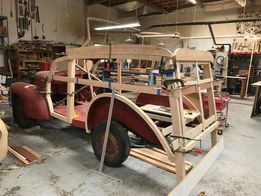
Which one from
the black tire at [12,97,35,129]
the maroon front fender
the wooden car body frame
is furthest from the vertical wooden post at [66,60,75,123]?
the black tire at [12,97,35,129]

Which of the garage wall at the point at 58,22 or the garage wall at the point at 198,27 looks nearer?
the garage wall at the point at 58,22

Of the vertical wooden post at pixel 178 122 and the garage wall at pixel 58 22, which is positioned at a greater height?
the garage wall at pixel 58 22

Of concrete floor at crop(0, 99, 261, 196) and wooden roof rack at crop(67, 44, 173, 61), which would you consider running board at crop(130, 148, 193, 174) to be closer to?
concrete floor at crop(0, 99, 261, 196)

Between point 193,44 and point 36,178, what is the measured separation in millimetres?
10130

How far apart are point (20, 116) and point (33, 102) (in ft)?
2.03

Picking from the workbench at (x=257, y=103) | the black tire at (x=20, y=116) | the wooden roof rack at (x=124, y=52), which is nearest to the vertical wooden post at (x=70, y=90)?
the wooden roof rack at (x=124, y=52)

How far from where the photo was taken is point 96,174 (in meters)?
2.51

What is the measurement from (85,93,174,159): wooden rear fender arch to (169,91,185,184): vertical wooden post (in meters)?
0.08

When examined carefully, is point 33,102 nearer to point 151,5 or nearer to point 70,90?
point 70,90

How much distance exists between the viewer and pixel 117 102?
98.3 inches

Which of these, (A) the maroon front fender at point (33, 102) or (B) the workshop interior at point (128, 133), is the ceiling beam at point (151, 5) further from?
(A) the maroon front fender at point (33, 102)

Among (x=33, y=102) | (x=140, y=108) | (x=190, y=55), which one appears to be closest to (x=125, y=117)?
(x=140, y=108)

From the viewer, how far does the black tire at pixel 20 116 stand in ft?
12.6

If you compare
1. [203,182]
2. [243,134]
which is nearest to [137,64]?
[243,134]
